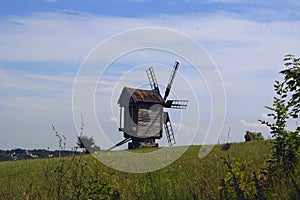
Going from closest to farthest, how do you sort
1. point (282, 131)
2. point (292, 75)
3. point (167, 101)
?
point (292, 75) < point (282, 131) < point (167, 101)

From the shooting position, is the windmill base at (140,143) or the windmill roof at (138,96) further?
the windmill base at (140,143)

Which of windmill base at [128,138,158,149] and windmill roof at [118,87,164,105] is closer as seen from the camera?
windmill roof at [118,87,164,105]

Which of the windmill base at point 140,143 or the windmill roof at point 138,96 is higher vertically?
the windmill roof at point 138,96

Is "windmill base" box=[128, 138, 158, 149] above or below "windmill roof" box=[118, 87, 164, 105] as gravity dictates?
below

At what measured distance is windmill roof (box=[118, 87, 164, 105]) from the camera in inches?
1732

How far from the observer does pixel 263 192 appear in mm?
7078

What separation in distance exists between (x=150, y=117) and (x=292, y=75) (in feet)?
126

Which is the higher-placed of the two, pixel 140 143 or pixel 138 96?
pixel 138 96

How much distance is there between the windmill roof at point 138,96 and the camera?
44.0 m

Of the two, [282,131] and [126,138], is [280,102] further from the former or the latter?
[126,138]

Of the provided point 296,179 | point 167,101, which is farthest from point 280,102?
point 167,101

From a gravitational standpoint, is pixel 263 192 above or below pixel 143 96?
below

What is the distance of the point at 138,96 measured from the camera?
145 ft

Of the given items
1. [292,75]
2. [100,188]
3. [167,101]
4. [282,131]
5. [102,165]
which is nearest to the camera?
[292,75]
